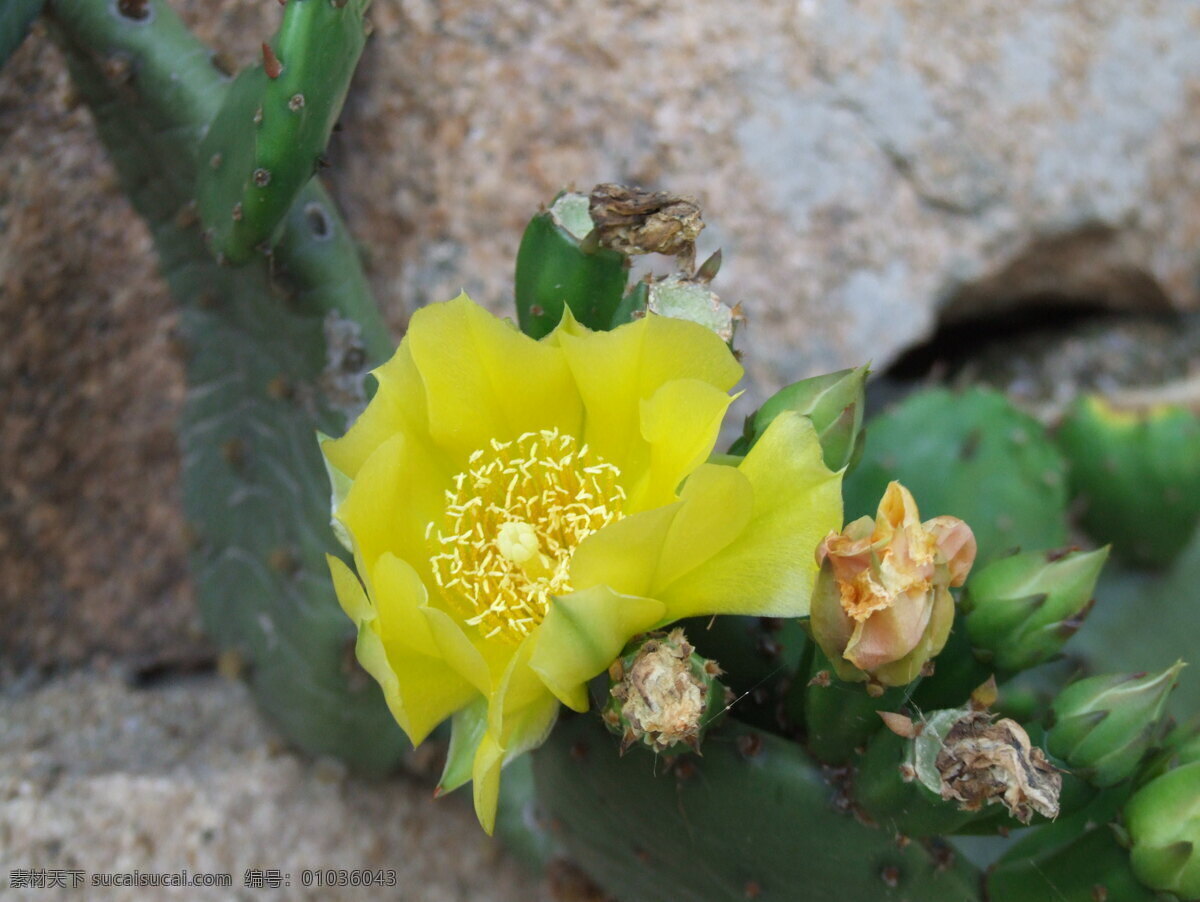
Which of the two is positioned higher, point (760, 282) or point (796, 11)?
point (796, 11)

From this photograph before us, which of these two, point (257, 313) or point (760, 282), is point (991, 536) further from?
point (257, 313)

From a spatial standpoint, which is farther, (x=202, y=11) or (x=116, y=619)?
(x=116, y=619)

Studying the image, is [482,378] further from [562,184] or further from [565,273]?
[562,184]

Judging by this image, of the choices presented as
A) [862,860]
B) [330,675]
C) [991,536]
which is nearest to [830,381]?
[862,860]

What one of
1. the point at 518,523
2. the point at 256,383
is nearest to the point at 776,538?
the point at 518,523

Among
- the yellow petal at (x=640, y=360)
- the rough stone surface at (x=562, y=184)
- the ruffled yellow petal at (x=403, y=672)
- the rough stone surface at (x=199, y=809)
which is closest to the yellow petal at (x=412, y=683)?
the ruffled yellow petal at (x=403, y=672)

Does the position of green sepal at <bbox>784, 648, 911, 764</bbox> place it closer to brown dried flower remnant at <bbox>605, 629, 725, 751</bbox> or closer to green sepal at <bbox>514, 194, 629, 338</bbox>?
brown dried flower remnant at <bbox>605, 629, 725, 751</bbox>
